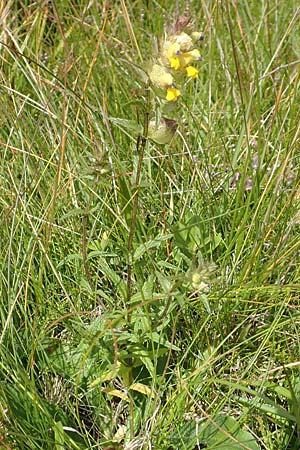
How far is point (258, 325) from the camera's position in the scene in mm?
1226

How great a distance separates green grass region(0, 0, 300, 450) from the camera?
1.04 m

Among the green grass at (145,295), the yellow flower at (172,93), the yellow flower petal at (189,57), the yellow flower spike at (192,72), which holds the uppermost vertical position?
the yellow flower petal at (189,57)

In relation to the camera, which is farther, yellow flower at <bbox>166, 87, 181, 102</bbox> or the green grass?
the green grass

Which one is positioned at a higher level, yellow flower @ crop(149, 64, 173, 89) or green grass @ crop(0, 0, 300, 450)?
yellow flower @ crop(149, 64, 173, 89)

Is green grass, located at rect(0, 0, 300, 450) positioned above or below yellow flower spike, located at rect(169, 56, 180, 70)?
below

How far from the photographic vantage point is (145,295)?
109 cm

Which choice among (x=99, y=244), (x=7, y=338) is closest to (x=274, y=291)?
(x=99, y=244)

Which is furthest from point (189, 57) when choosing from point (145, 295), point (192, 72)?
point (145, 295)

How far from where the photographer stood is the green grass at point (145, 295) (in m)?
1.04

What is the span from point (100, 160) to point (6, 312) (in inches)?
13.2

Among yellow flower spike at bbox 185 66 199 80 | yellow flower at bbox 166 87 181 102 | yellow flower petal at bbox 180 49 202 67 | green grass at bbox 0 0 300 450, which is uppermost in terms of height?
yellow flower petal at bbox 180 49 202 67

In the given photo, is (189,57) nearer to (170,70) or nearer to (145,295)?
(170,70)

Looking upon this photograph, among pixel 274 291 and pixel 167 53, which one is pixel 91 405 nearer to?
pixel 274 291

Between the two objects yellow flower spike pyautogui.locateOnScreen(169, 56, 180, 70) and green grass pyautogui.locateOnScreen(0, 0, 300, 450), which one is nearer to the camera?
yellow flower spike pyautogui.locateOnScreen(169, 56, 180, 70)
